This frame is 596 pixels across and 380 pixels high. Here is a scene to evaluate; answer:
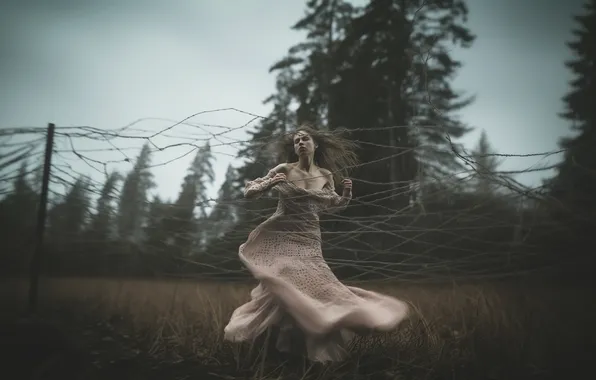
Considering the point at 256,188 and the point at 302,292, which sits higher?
the point at 256,188

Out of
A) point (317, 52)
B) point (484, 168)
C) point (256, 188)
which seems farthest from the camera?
point (317, 52)

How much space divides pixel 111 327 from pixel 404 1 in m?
2.82

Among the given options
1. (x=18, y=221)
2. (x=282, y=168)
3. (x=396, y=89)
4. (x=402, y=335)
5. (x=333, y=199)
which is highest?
(x=396, y=89)

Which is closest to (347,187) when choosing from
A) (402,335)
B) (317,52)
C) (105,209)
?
(402,335)

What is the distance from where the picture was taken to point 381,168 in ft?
7.28

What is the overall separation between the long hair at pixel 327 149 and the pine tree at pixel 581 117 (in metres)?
0.81

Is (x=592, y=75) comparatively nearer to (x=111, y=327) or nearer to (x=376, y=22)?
(x=376, y=22)

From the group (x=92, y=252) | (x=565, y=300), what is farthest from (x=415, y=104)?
(x=92, y=252)

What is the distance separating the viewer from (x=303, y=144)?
154cm

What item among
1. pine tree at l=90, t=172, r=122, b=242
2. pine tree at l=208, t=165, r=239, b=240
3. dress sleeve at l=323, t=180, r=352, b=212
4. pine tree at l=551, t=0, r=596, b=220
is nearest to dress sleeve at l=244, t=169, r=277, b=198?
dress sleeve at l=323, t=180, r=352, b=212

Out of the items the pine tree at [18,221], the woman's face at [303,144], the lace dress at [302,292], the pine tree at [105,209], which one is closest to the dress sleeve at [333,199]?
the lace dress at [302,292]

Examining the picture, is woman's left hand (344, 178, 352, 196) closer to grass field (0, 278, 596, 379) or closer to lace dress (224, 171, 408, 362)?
lace dress (224, 171, 408, 362)

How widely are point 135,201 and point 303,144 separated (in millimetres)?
923

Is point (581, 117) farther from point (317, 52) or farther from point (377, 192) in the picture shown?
point (317, 52)
